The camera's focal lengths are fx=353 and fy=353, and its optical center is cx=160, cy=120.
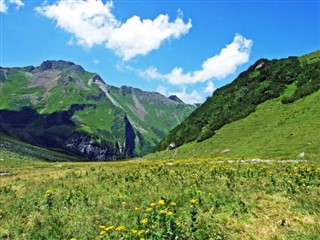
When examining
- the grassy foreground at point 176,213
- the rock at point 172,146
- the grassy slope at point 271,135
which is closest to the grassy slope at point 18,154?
the grassy slope at point 271,135

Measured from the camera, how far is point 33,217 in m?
13.2

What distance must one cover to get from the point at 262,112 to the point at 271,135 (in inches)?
573

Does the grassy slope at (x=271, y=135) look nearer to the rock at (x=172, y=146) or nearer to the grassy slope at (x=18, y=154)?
the rock at (x=172, y=146)

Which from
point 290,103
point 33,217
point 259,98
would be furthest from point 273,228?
point 259,98

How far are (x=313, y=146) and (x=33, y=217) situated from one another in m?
39.4

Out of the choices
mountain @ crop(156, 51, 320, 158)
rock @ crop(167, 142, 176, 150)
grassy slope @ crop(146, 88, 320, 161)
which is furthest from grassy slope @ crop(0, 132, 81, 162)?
mountain @ crop(156, 51, 320, 158)

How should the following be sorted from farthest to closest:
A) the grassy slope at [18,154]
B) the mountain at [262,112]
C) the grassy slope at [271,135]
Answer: the grassy slope at [18,154] → the mountain at [262,112] → the grassy slope at [271,135]

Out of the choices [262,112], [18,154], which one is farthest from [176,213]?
[18,154]

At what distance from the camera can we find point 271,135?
56.2 metres

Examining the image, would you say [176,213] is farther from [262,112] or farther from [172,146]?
[172,146]

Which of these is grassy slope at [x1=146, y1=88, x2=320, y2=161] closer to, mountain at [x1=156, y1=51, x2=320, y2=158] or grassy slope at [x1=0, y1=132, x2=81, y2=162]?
mountain at [x1=156, y1=51, x2=320, y2=158]

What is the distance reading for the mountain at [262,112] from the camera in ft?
180

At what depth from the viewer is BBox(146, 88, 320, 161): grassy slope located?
47594 mm

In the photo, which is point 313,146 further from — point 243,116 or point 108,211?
point 108,211
